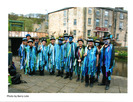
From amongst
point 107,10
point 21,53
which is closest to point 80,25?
point 107,10

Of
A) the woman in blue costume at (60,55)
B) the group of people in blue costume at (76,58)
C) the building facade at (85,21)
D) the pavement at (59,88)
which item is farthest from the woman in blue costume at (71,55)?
the building facade at (85,21)

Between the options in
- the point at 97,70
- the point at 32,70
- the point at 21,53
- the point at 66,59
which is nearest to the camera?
the point at 97,70

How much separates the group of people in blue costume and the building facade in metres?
14.8

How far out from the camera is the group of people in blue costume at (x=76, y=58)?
12.1ft

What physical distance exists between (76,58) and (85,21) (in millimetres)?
17281

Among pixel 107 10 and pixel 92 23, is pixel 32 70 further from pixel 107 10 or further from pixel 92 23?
pixel 107 10

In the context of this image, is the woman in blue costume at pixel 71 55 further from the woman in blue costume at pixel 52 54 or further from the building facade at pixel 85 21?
the building facade at pixel 85 21

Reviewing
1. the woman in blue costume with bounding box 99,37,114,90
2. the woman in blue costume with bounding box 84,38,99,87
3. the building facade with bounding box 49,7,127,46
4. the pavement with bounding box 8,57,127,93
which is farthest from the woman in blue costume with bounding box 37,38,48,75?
the building facade with bounding box 49,7,127,46

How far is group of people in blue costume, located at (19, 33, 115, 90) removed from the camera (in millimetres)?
3686

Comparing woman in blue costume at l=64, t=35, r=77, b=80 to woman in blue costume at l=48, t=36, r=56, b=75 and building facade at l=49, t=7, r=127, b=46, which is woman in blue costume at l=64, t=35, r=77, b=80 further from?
building facade at l=49, t=7, r=127, b=46

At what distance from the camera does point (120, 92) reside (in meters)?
3.51

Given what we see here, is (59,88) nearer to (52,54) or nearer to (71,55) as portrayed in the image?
(71,55)

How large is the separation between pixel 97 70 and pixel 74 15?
18179 mm

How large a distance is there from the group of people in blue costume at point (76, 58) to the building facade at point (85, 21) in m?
14.8
